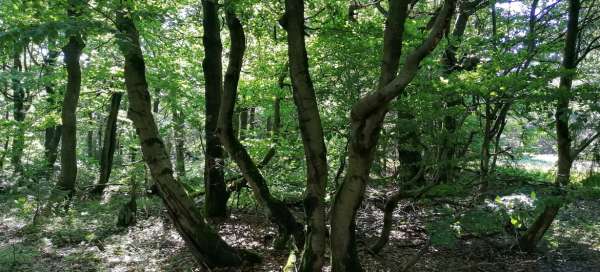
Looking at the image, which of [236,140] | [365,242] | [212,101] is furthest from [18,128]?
[365,242]

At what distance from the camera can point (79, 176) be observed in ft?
63.2

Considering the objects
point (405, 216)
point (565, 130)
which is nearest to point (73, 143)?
point (405, 216)

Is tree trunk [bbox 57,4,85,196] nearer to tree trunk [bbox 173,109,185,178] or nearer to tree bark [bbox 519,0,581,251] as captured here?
tree trunk [bbox 173,109,185,178]

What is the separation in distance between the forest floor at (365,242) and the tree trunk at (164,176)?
44 centimetres

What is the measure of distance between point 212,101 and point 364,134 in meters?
5.04

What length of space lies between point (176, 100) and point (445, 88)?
33.8 ft

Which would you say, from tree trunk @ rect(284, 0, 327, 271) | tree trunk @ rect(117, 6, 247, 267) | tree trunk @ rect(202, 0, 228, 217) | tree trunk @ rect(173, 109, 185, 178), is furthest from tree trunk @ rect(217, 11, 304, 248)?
tree trunk @ rect(173, 109, 185, 178)

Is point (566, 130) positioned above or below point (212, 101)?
below

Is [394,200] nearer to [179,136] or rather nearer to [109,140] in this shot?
[109,140]

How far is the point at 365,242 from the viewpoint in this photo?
771 cm

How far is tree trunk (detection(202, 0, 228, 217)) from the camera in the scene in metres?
8.75

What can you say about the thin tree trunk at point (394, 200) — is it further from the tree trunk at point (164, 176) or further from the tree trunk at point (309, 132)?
the tree trunk at point (164, 176)

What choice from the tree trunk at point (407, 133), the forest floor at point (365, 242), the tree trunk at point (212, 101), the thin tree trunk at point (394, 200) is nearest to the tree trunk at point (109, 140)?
the forest floor at point (365, 242)

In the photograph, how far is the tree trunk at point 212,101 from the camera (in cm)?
875
